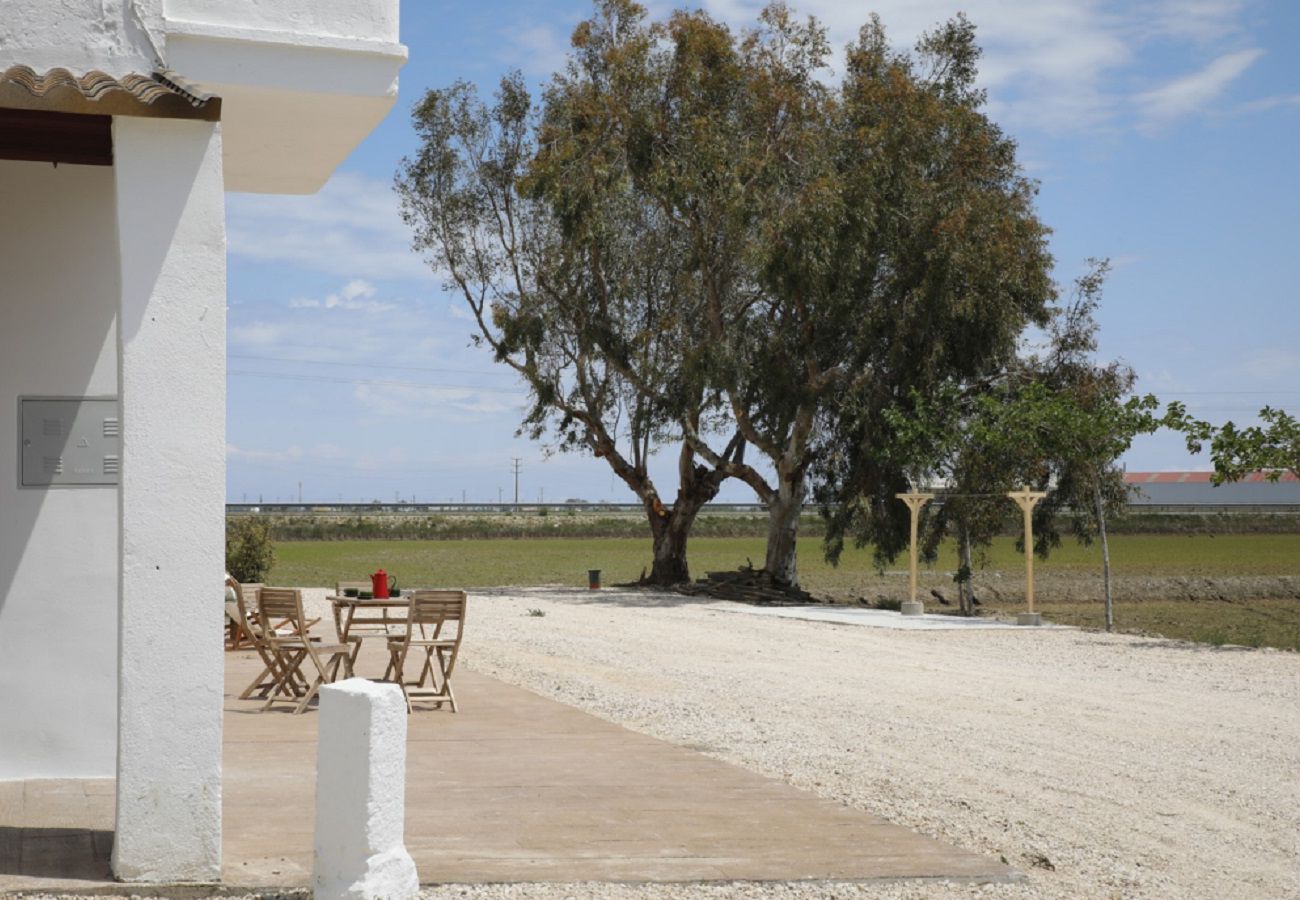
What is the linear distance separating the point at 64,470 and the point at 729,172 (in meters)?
21.9

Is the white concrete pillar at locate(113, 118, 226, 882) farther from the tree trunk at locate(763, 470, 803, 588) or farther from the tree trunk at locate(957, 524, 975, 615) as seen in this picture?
the tree trunk at locate(763, 470, 803, 588)

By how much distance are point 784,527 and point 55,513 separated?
24574mm

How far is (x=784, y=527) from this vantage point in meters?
31.5

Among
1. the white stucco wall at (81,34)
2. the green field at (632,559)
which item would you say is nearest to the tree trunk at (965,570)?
the green field at (632,559)

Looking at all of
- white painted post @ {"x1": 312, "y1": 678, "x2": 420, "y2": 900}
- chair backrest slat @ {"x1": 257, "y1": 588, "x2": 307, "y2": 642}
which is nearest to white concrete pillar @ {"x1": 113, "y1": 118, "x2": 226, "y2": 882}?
white painted post @ {"x1": 312, "y1": 678, "x2": 420, "y2": 900}

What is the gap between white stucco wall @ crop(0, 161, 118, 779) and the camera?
771 centimetres

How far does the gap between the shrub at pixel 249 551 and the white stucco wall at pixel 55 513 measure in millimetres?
21399

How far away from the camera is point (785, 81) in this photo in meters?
30.1

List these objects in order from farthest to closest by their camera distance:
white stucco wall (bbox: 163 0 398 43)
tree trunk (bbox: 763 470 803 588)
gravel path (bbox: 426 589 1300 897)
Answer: tree trunk (bbox: 763 470 803 588) → gravel path (bbox: 426 589 1300 897) → white stucco wall (bbox: 163 0 398 43)

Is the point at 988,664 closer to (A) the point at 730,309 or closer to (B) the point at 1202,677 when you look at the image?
(B) the point at 1202,677

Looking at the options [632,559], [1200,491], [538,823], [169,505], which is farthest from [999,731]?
[1200,491]

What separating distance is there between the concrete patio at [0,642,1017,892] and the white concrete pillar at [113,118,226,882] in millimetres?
375

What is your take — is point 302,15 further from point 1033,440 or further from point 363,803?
point 1033,440

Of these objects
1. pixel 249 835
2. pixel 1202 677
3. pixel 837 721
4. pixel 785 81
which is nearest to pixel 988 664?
pixel 1202 677
